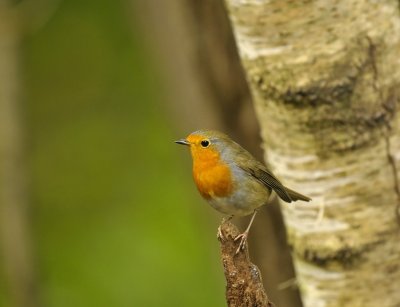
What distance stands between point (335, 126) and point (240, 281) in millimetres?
1093

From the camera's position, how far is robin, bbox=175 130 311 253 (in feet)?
12.9

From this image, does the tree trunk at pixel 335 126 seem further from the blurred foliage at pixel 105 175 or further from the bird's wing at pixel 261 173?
the blurred foliage at pixel 105 175

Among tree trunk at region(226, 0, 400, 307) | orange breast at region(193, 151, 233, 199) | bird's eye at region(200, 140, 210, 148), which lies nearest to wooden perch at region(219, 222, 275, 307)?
orange breast at region(193, 151, 233, 199)

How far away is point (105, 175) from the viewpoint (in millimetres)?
9188

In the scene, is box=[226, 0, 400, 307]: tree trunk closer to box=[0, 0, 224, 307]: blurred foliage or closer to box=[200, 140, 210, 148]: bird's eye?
box=[200, 140, 210, 148]: bird's eye

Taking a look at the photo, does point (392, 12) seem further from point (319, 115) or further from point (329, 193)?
point (329, 193)

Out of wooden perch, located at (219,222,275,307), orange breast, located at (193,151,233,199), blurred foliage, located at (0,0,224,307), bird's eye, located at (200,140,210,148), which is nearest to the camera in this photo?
wooden perch, located at (219,222,275,307)

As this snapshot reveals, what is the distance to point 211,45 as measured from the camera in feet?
18.1

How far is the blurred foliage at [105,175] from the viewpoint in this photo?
26.9 feet

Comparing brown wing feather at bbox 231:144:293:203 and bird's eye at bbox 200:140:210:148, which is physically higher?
bird's eye at bbox 200:140:210:148

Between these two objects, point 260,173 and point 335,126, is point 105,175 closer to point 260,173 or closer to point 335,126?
point 260,173

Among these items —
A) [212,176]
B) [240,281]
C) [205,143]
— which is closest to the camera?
[240,281]

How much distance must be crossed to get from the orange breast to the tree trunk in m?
0.33

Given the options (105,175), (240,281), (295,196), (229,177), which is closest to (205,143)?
(229,177)
